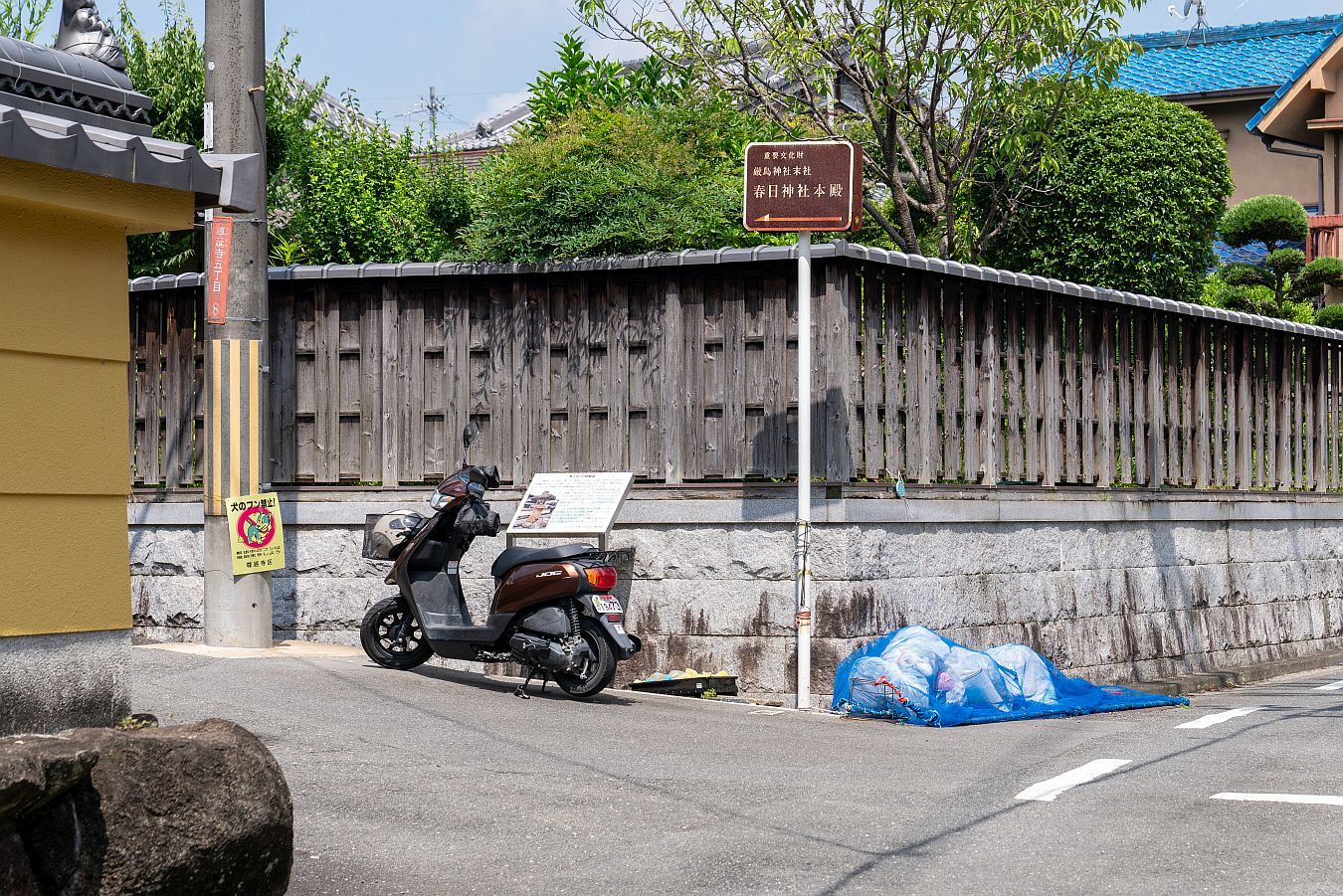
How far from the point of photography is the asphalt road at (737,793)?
5.49 metres

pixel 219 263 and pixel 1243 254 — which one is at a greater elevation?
pixel 1243 254

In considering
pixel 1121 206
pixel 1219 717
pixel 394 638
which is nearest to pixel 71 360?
pixel 394 638

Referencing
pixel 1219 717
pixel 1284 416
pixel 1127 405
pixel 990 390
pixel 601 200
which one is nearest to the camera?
pixel 1219 717

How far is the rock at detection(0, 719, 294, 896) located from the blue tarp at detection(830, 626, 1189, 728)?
18.2 feet

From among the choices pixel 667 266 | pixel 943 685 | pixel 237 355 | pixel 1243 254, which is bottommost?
pixel 943 685

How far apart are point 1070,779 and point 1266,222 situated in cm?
1639

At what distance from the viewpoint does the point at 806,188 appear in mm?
10180

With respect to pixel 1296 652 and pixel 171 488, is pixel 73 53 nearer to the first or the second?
pixel 171 488

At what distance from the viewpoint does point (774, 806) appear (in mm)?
6672

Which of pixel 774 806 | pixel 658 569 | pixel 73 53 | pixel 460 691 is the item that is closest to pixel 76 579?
pixel 73 53

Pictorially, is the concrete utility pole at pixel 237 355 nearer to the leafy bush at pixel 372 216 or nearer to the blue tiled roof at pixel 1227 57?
the leafy bush at pixel 372 216

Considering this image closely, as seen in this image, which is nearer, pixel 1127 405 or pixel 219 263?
pixel 219 263

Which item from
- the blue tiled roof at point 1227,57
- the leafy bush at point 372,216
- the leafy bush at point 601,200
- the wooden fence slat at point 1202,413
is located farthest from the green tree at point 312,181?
the blue tiled roof at point 1227,57

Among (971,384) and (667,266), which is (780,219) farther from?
(971,384)
